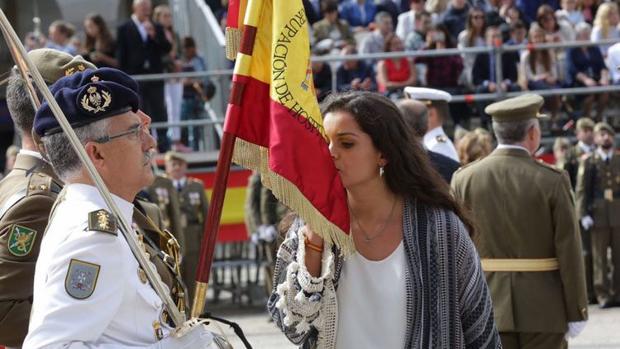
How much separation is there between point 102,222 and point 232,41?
1188mm

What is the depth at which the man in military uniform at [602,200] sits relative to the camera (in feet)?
46.0

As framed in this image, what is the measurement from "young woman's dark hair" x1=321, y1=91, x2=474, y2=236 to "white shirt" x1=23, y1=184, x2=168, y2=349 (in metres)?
1.08

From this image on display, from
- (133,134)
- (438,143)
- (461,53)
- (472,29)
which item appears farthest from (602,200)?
(133,134)

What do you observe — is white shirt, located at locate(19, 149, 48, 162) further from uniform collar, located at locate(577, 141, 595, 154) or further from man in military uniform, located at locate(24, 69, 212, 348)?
uniform collar, located at locate(577, 141, 595, 154)

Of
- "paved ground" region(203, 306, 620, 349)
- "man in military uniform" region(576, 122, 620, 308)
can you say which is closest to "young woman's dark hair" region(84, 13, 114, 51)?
"paved ground" region(203, 306, 620, 349)

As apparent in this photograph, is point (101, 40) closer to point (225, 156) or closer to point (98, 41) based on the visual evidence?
point (98, 41)

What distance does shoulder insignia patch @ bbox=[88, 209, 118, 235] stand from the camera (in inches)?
128

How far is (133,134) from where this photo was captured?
353cm

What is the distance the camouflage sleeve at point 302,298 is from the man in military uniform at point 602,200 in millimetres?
10391

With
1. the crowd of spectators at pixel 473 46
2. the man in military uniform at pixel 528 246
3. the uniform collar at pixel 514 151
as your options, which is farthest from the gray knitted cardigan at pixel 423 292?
the crowd of spectators at pixel 473 46

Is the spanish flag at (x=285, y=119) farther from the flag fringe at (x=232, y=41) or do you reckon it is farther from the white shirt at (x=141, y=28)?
the white shirt at (x=141, y=28)

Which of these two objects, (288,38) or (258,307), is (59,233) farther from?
(258,307)

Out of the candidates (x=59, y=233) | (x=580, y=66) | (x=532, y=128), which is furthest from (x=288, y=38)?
(x=580, y=66)

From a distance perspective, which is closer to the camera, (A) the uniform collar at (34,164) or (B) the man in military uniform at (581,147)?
(A) the uniform collar at (34,164)
